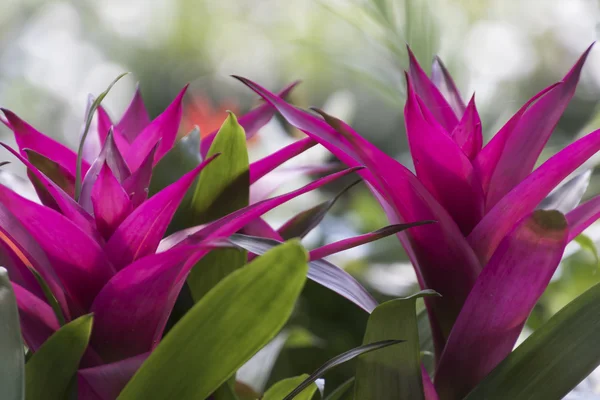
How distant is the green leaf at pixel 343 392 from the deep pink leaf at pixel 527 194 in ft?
0.48

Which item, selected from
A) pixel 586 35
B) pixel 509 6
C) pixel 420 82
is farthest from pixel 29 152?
pixel 509 6

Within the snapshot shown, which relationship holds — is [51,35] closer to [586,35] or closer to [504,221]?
[586,35]

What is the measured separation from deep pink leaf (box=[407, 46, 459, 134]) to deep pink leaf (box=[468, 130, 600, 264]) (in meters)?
0.12

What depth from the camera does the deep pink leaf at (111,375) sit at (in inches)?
15.5

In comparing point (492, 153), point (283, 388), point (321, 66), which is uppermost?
point (321, 66)

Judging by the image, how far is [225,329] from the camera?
14.0 inches

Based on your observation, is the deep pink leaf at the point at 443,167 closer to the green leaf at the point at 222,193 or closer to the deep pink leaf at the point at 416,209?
the deep pink leaf at the point at 416,209

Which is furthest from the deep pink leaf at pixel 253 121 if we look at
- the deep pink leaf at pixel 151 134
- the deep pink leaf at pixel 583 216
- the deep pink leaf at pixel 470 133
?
the deep pink leaf at pixel 583 216

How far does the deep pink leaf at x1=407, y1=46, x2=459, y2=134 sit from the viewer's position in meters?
0.55

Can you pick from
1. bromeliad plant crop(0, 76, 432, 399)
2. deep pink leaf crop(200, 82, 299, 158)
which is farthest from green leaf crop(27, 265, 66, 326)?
deep pink leaf crop(200, 82, 299, 158)

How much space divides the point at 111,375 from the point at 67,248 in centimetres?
8

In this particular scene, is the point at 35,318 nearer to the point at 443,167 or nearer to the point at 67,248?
the point at 67,248

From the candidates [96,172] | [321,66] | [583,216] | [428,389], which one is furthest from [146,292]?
[321,66]

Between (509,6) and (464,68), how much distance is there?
0.99 metres
